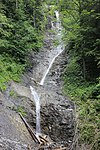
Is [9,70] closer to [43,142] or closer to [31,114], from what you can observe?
[31,114]

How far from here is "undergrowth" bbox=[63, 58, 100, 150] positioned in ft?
28.0

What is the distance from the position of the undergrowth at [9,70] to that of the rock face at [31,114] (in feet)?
1.37

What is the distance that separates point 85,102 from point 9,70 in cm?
553

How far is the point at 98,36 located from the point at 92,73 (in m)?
2.22

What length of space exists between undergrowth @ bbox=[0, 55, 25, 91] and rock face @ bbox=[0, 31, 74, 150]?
1.37ft

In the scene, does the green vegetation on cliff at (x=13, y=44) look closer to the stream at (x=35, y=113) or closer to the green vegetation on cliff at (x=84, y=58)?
the stream at (x=35, y=113)

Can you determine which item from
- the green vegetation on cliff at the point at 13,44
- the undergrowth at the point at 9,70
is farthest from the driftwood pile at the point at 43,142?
the undergrowth at the point at 9,70

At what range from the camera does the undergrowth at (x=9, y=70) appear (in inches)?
494

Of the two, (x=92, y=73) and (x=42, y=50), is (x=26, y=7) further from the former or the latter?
(x=92, y=73)

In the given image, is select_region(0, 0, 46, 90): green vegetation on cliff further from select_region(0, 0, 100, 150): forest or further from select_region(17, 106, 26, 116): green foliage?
select_region(17, 106, 26, 116): green foliage

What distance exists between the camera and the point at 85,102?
11.4 metres

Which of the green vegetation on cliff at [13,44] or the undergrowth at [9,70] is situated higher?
the green vegetation on cliff at [13,44]

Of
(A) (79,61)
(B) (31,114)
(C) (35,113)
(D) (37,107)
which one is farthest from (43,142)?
(A) (79,61)

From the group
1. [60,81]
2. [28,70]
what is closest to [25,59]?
[28,70]
